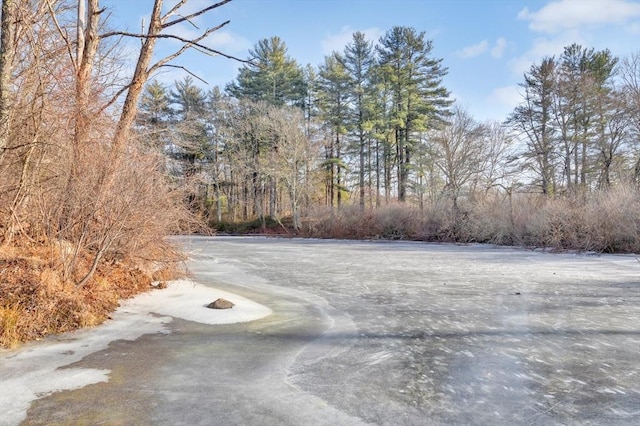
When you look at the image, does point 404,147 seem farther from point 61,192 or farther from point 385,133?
point 61,192

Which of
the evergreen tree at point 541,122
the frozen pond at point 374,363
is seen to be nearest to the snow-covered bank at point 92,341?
the frozen pond at point 374,363

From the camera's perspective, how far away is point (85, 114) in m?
6.10

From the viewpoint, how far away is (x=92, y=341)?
14.1ft

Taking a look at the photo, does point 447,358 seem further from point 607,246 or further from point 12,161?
point 607,246

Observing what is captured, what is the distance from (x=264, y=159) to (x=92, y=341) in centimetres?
2727

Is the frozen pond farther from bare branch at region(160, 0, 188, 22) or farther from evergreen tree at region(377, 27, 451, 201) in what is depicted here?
evergreen tree at region(377, 27, 451, 201)

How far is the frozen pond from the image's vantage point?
2748 millimetres

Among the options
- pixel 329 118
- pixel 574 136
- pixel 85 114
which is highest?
pixel 329 118

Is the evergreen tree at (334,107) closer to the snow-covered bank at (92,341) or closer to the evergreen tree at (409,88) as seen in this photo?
the evergreen tree at (409,88)

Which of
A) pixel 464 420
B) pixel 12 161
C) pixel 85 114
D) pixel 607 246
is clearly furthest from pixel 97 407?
pixel 607 246

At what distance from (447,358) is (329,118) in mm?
29693

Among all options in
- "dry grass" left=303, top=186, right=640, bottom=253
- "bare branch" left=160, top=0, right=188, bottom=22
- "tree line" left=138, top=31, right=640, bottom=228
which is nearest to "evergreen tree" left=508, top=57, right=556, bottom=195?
"tree line" left=138, top=31, right=640, bottom=228

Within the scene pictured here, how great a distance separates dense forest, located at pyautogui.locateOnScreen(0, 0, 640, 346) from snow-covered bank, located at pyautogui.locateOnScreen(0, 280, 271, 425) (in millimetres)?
305

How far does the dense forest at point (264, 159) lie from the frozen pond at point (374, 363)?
125 cm
